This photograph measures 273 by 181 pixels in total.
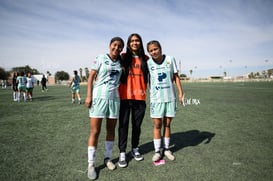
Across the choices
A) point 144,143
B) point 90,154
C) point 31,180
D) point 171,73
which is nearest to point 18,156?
point 31,180

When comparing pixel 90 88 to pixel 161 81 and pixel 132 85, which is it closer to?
pixel 132 85

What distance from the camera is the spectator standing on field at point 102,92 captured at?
294 centimetres

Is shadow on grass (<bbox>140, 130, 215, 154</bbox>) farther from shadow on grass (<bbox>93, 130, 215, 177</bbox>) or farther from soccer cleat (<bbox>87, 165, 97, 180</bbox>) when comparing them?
soccer cleat (<bbox>87, 165, 97, 180</bbox>)

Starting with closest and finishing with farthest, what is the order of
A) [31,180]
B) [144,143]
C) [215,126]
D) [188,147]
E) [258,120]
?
1. [31,180]
2. [188,147]
3. [144,143]
4. [215,126]
5. [258,120]

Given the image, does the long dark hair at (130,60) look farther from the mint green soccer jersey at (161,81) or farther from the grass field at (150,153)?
the grass field at (150,153)

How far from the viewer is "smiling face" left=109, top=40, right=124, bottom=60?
9.87ft

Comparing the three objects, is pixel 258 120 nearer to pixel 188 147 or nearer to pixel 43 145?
pixel 188 147

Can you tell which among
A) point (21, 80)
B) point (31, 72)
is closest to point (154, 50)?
point (21, 80)

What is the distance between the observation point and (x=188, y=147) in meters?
4.07

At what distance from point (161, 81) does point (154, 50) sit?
0.57 metres

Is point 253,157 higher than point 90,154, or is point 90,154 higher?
point 90,154

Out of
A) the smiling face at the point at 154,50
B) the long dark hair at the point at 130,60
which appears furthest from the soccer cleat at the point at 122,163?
the smiling face at the point at 154,50

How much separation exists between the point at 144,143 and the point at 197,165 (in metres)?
1.47

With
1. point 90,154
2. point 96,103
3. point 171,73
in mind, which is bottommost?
point 90,154
